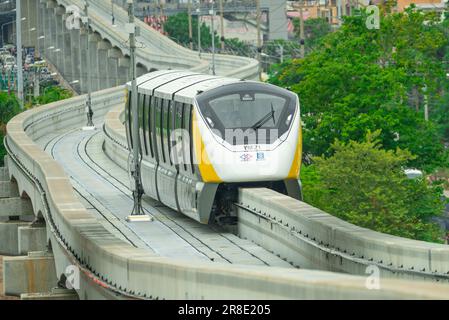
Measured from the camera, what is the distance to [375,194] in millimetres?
57938

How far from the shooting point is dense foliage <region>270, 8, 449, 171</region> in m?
75.8

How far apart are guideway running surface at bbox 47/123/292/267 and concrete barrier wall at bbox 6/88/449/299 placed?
5.79 feet

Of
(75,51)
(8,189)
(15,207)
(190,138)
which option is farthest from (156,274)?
(75,51)

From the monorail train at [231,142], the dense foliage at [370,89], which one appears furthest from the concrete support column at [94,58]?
the monorail train at [231,142]

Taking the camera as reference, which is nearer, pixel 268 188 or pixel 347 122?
pixel 268 188

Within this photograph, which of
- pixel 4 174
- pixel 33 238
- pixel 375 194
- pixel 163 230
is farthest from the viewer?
pixel 4 174

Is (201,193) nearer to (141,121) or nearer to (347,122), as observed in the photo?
(141,121)

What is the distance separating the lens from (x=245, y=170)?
127ft

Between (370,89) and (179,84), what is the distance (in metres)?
36.5

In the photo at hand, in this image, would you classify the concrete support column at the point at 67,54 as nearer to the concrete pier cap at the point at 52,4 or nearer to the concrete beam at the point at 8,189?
the concrete pier cap at the point at 52,4

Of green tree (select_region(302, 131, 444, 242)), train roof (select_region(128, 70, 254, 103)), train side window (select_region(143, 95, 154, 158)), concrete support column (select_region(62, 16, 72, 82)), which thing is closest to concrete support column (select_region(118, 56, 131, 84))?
concrete support column (select_region(62, 16, 72, 82))

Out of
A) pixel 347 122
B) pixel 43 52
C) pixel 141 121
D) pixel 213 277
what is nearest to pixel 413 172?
pixel 347 122

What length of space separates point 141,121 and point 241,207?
7.39m

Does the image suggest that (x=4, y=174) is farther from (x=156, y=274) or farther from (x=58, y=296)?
(x=156, y=274)
